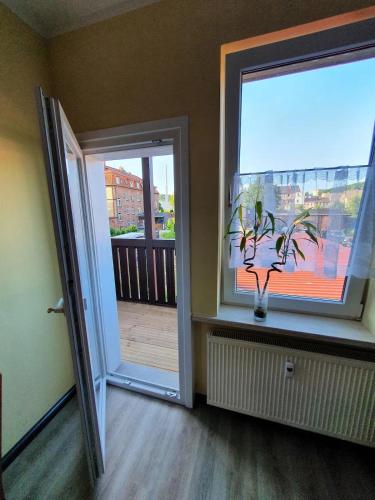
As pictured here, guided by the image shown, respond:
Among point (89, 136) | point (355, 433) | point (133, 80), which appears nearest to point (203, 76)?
point (133, 80)

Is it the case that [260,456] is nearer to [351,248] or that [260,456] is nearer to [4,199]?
[351,248]

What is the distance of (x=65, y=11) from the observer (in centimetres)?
119

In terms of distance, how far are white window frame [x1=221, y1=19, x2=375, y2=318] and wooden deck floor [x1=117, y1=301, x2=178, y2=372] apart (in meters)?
1.00

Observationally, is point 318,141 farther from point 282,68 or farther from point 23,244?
point 23,244

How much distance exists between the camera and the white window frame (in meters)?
1.06

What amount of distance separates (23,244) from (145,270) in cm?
201

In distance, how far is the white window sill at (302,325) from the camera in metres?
1.17

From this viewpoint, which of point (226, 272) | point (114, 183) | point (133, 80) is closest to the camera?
point (133, 80)

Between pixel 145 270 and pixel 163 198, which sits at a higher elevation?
pixel 163 198

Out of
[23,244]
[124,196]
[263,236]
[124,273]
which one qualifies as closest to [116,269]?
[124,273]

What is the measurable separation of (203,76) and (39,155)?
1072 mm

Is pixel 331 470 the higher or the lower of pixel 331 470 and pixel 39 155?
the lower

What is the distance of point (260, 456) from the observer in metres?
1.26

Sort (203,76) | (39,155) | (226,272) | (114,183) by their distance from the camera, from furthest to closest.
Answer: (114,183) < (226,272) < (39,155) < (203,76)
